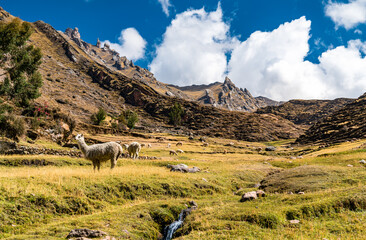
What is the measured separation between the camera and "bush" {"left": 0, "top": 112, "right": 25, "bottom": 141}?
34.0 m

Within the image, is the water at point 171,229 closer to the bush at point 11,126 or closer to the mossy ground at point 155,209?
the mossy ground at point 155,209

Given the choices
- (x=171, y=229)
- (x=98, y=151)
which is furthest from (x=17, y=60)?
(x=171, y=229)

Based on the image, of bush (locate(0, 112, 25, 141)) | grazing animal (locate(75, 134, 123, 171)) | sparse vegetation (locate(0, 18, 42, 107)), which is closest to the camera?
grazing animal (locate(75, 134, 123, 171))

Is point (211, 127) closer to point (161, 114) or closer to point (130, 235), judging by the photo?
point (161, 114)

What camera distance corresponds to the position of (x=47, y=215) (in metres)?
11.1

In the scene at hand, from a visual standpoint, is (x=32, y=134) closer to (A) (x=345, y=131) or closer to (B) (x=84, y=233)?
(B) (x=84, y=233)

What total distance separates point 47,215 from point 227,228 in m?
9.92

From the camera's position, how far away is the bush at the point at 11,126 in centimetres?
3403

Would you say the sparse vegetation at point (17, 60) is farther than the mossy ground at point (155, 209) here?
Yes

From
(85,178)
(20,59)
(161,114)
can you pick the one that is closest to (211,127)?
(161,114)

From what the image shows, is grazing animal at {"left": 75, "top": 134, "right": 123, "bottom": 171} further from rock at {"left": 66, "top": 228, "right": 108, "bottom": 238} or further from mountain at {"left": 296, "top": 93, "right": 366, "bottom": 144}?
mountain at {"left": 296, "top": 93, "right": 366, "bottom": 144}

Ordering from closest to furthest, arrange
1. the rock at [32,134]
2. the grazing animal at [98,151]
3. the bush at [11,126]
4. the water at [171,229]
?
the water at [171,229] → the grazing animal at [98,151] → the bush at [11,126] → the rock at [32,134]

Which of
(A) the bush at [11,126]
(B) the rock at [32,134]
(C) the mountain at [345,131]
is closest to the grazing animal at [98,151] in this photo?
(A) the bush at [11,126]

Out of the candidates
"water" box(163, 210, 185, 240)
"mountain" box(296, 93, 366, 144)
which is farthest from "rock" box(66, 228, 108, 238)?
"mountain" box(296, 93, 366, 144)
